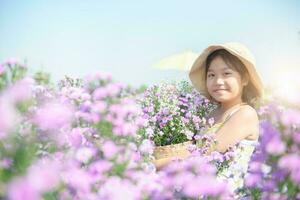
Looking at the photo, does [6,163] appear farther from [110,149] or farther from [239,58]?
[239,58]

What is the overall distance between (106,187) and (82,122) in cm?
59

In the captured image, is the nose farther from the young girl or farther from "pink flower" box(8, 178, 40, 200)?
"pink flower" box(8, 178, 40, 200)

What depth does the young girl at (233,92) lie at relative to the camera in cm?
339

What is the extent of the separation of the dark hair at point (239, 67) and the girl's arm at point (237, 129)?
42 cm

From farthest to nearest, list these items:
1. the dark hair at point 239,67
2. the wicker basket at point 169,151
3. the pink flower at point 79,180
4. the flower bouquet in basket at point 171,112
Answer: the flower bouquet in basket at point 171,112, the wicker basket at point 169,151, the dark hair at point 239,67, the pink flower at point 79,180

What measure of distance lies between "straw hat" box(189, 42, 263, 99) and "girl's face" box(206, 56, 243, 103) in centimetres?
11

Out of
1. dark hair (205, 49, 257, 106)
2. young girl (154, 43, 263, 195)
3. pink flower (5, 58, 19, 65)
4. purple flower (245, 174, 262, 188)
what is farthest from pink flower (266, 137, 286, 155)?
dark hair (205, 49, 257, 106)

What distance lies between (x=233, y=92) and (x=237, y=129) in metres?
0.39

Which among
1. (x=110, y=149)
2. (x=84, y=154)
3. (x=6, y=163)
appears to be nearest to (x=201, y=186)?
(x=110, y=149)

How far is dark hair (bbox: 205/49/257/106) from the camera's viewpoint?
3.82m

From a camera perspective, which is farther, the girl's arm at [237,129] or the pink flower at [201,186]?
the girl's arm at [237,129]

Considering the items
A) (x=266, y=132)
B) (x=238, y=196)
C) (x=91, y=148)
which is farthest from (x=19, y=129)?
(x=238, y=196)

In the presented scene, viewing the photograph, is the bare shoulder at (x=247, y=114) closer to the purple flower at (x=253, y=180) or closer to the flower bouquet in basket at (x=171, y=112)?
the flower bouquet in basket at (x=171, y=112)

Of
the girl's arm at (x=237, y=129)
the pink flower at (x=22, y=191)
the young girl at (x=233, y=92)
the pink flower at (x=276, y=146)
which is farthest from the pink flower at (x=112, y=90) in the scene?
the girl's arm at (x=237, y=129)
